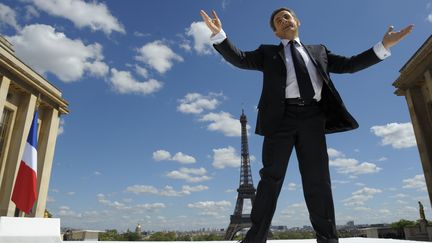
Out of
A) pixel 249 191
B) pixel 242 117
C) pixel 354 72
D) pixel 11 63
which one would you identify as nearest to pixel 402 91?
pixel 354 72

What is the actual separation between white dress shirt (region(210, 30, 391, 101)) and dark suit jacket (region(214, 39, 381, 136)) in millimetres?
40

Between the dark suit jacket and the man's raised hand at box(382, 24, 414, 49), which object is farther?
the man's raised hand at box(382, 24, 414, 49)

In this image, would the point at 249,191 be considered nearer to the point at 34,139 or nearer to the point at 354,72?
the point at 34,139

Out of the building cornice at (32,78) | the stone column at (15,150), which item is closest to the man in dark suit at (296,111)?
the building cornice at (32,78)

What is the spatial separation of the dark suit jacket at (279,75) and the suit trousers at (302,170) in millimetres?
117

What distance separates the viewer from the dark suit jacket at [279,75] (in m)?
2.83

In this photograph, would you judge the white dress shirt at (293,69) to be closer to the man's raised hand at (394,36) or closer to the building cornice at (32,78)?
the man's raised hand at (394,36)

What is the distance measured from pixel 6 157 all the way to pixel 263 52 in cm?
2181

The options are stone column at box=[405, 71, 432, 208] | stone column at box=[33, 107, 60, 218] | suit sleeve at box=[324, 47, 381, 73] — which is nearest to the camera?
suit sleeve at box=[324, 47, 381, 73]

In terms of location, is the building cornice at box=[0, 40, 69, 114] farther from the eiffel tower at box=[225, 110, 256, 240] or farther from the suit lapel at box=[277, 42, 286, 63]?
the eiffel tower at box=[225, 110, 256, 240]

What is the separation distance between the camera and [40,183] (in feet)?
75.2

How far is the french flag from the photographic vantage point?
1249 cm

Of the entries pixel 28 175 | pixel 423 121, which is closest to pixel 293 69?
pixel 28 175

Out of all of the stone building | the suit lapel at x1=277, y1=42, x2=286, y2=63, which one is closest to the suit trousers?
the suit lapel at x1=277, y1=42, x2=286, y2=63
